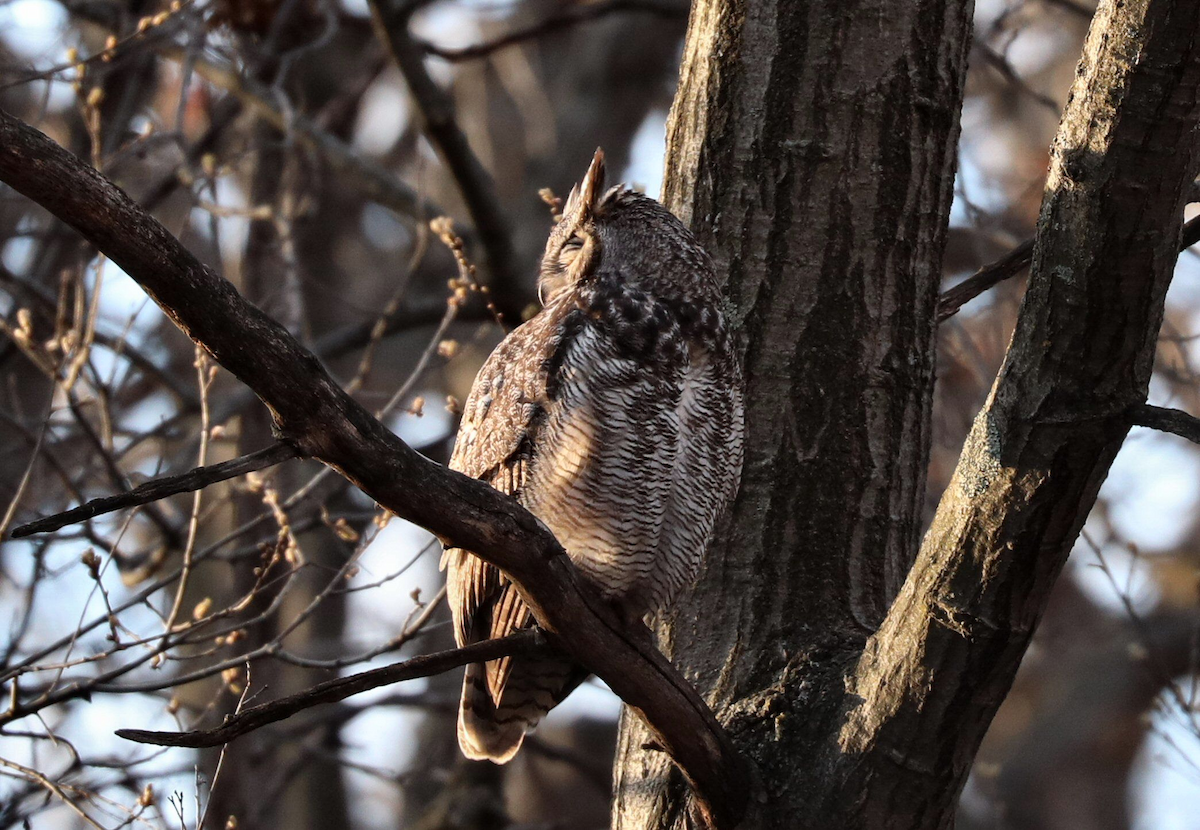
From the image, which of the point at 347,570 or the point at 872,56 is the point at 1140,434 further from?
the point at 347,570

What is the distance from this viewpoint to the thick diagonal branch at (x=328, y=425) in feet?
5.37

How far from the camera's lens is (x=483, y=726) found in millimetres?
3168

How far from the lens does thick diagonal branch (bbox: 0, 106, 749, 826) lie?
1638 millimetres

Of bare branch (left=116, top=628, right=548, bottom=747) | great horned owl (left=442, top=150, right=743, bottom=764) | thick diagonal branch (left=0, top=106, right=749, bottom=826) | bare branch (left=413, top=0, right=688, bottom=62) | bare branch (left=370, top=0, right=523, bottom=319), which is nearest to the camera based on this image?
thick diagonal branch (left=0, top=106, right=749, bottom=826)

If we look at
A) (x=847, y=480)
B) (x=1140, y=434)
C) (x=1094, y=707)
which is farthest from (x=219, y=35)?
(x=1094, y=707)

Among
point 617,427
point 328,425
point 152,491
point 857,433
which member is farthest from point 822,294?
point 152,491

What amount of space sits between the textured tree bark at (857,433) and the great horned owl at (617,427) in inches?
6.1

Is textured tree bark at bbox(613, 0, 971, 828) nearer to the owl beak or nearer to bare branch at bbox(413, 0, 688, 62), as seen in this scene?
the owl beak

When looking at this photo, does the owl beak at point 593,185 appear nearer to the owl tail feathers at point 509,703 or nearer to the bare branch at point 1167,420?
the owl tail feathers at point 509,703

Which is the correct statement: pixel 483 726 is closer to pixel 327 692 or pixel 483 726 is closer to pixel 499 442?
pixel 499 442

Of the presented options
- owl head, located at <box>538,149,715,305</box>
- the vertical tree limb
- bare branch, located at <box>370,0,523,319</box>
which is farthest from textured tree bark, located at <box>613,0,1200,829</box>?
bare branch, located at <box>370,0,523,319</box>

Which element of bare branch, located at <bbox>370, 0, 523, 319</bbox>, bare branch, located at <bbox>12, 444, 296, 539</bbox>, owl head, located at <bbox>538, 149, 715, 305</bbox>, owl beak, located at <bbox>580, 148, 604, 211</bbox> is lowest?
bare branch, located at <bbox>12, 444, 296, 539</bbox>

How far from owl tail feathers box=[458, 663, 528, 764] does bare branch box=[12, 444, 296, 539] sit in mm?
1450

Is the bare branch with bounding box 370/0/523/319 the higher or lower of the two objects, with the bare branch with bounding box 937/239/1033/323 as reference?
higher
